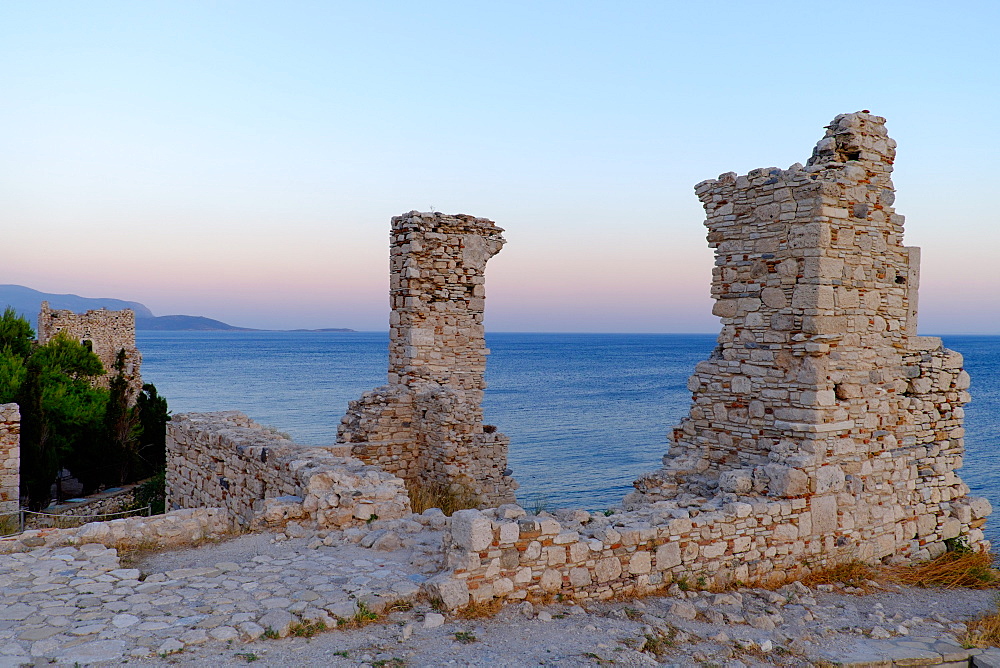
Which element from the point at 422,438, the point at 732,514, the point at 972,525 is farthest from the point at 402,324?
the point at 972,525

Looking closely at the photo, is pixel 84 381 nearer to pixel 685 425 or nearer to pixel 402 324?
pixel 402 324

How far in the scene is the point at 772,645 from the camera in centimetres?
532

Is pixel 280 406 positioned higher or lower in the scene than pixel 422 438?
lower

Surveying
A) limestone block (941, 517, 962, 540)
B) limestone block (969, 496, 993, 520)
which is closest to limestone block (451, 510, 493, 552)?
limestone block (941, 517, 962, 540)

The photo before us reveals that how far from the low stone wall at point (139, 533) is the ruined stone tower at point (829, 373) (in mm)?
4661

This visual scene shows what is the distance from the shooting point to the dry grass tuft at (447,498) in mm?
9914

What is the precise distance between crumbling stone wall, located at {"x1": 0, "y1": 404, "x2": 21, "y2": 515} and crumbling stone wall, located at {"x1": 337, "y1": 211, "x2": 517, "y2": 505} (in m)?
7.21

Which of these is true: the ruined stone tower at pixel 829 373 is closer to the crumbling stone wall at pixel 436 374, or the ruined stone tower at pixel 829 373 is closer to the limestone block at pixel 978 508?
the limestone block at pixel 978 508

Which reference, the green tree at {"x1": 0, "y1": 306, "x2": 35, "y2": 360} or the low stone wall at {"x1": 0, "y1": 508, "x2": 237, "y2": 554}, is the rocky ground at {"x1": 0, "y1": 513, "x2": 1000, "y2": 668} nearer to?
the low stone wall at {"x1": 0, "y1": 508, "x2": 237, "y2": 554}

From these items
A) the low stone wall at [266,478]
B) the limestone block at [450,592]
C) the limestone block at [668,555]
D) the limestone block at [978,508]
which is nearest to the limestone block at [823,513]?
the limestone block at [668,555]

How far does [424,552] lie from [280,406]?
40.2m

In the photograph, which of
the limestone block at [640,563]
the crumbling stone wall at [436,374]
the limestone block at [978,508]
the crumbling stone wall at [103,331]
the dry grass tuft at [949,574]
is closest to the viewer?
the limestone block at [640,563]

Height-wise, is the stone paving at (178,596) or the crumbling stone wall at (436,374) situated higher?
the crumbling stone wall at (436,374)

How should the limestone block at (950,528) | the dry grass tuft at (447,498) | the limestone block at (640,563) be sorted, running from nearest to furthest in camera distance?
1. the limestone block at (640,563)
2. the limestone block at (950,528)
3. the dry grass tuft at (447,498)
